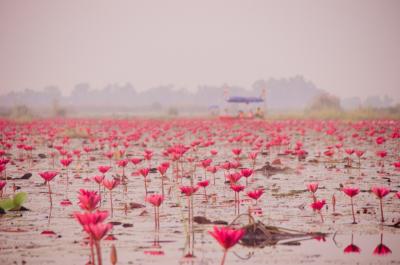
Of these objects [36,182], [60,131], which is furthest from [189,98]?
[36,182]

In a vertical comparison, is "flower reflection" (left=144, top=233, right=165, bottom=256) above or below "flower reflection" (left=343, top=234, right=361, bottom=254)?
above

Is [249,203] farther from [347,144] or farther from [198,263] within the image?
[347,144]

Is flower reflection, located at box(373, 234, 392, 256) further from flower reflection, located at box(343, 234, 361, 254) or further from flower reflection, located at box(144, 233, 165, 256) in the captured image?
flower reflection, located at box(144, 233, 165, 256)

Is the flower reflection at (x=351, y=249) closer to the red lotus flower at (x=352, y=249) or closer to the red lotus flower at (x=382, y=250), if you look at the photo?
the red lotus flower at (x=352, y=249)

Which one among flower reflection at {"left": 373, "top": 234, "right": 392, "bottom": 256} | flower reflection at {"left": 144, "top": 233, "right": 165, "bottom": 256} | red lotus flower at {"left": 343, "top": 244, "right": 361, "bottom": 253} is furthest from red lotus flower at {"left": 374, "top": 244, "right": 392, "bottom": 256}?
flower reflection at {"left": 144, "top": 233, "right": 165, "bottom": 256}

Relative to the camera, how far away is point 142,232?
4.43 meters

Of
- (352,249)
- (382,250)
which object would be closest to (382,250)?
(382,250)

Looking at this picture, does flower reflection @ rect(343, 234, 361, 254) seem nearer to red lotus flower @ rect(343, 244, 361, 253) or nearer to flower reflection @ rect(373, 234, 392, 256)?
red lotus flower @ rect(343, 244, 361, 253)

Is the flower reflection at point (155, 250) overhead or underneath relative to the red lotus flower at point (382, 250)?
overhead

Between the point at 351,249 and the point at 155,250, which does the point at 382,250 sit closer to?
the point at 351,249

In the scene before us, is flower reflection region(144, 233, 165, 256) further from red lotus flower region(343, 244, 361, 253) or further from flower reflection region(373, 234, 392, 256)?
flower reflection region(373, 234, 392, 256)

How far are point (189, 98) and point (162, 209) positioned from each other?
19103cm

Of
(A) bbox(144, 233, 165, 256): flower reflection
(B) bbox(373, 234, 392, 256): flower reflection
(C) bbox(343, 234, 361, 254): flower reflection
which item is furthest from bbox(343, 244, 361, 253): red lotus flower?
(A) bbox(144, 233, 165, 256): flower reflection

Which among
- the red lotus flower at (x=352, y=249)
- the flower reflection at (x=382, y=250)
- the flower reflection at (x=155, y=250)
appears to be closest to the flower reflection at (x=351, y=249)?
the red lotus flower at (x=352, y=249)
